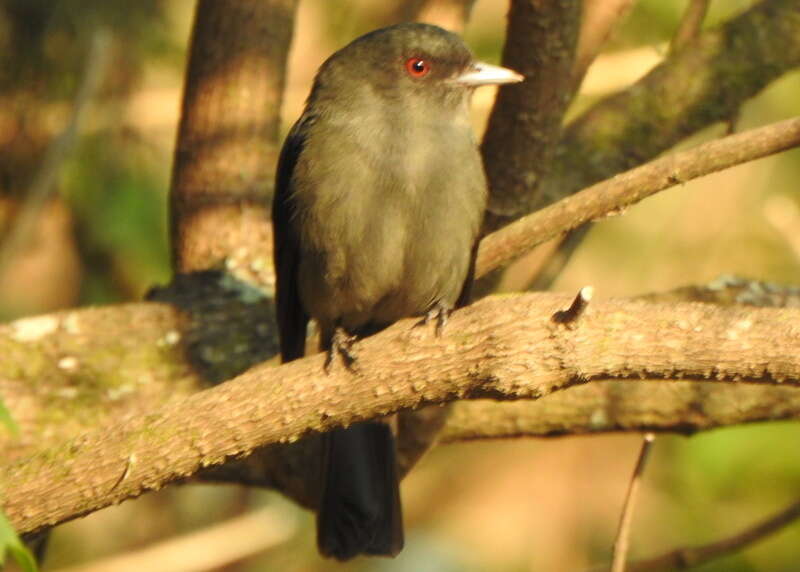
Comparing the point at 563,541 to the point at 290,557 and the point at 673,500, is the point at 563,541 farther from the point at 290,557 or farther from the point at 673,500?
the point at 290,557

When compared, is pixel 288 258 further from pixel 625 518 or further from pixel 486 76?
pixel 625 518

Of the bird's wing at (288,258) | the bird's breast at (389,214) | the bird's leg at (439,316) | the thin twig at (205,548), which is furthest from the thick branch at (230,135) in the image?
the bird's leg at (439,316)

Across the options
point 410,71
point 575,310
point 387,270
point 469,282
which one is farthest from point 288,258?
point 575,310

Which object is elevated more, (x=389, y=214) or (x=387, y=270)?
(x=389, y=214)

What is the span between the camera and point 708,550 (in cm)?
467

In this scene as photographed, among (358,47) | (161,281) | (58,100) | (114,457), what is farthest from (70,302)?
(114,457)

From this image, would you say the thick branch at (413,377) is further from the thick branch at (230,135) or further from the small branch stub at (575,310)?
the thick branch at (230,135)

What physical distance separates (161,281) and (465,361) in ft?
11.7

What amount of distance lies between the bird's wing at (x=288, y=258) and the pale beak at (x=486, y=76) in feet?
1.77

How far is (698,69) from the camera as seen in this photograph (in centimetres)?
530

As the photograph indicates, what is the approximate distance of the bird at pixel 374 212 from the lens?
4.52 metres

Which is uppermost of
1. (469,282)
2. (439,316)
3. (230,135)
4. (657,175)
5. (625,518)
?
(657,175)

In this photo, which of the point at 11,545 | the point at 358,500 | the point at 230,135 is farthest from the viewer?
the point at 230,135

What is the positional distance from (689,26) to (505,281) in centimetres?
119
